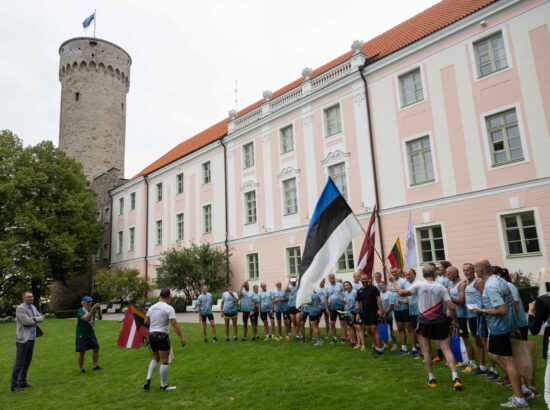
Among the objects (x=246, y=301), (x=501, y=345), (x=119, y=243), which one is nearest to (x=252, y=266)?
(x=246, y=301)

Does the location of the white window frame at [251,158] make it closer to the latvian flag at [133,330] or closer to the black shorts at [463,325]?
the latvian flag at [133,330]

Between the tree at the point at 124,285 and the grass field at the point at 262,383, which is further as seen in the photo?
the tree at the point at 124,285

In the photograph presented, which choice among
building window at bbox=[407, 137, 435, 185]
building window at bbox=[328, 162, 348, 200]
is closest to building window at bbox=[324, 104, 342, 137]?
building window at bbox=[328, 162, 348, 200]

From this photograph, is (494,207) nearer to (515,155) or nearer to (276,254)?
(515,155)

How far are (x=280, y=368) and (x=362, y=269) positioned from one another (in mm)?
2868

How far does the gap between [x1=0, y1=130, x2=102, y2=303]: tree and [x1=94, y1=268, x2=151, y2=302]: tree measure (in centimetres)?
337

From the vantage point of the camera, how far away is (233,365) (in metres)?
9.04

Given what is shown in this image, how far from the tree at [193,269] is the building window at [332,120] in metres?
10.2

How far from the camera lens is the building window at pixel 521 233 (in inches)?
563

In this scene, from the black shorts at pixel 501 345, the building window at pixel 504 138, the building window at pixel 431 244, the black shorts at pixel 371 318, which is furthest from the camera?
the building window at pixel 431 244

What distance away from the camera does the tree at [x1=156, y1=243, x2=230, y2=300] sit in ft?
82.4

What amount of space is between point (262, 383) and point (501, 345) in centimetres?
392

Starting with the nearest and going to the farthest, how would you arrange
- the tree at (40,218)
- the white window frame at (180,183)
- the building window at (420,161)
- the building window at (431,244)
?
1. the building window at (431,244)
2. the building window at (420,161)
3. the tree at (40,218)
4. the white window frame at (180,183)

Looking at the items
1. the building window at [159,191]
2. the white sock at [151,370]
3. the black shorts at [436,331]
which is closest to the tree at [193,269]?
the building window at [159,191]
